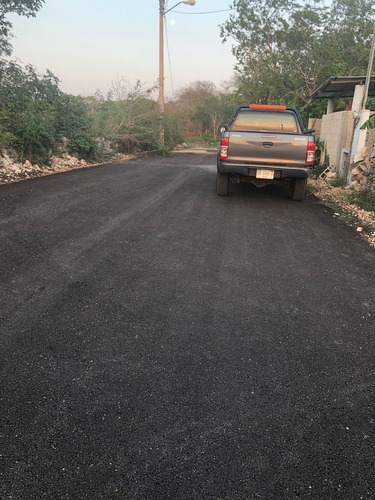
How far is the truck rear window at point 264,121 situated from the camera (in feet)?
28.0

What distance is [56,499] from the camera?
1.65 metres

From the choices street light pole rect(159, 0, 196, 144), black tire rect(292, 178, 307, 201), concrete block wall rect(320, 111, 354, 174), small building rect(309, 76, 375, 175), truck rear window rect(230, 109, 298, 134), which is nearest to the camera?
black tire rect(292, 178, 307, 201)

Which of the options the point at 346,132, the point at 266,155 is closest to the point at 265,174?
the point at 266,155

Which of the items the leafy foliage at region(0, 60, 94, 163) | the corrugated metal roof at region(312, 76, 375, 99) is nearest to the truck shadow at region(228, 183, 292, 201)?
the corrugated metal roof at region(312, 76, 375, 99)

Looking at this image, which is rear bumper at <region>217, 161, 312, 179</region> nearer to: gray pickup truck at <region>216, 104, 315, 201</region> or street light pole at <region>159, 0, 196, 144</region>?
gray pickup truck at <region>216, 104, 315, 201</region>

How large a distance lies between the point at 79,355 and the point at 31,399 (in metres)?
0.48

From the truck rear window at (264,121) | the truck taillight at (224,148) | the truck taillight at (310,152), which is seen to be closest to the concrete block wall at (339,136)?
the truck rear window at (264,121)

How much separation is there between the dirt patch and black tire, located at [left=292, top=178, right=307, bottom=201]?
59cm

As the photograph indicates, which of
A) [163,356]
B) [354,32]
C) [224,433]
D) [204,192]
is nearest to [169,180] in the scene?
[204,192]

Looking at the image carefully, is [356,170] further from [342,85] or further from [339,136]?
[342,85]

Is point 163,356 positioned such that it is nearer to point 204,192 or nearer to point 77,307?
point 77,307

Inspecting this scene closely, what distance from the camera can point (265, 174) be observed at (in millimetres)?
7645

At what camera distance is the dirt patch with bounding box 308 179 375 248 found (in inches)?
246

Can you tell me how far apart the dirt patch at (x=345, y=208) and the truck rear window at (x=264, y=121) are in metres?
1.93
